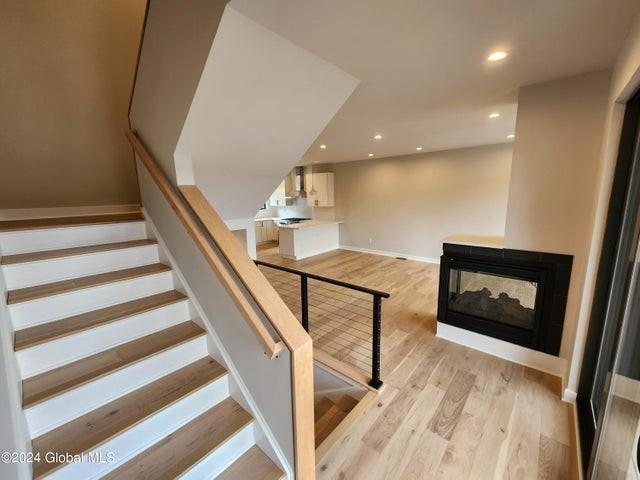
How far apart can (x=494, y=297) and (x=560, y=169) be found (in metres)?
1.30

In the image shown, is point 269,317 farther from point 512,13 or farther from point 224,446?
point 512,13

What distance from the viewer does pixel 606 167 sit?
1.65 meters

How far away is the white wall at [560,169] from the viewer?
196 centimetres

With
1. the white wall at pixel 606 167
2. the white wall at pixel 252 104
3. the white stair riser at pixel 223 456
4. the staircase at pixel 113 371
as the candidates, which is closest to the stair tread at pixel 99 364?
the staircase at pixel 113 371

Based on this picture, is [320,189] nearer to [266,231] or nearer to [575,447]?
[266,231]

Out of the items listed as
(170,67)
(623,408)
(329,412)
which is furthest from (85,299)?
(623,408)

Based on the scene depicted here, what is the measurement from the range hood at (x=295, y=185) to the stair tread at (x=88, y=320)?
6949mm

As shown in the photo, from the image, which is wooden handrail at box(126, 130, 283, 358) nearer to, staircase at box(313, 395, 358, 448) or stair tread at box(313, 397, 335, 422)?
staircase at box(313, 395, 358, 448)

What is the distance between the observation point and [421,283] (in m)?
4.71

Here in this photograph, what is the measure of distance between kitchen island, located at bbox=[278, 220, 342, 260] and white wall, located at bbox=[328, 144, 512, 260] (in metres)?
0.53

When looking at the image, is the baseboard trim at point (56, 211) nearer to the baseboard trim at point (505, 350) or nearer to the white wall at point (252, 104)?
the white wall at point (252, 104)

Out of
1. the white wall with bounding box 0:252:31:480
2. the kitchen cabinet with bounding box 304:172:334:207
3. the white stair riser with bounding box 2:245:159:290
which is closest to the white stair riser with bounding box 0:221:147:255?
the white stair riser with bounding box 2:245:159:290

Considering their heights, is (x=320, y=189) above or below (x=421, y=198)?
above

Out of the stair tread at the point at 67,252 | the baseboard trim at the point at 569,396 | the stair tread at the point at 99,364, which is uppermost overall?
the stair tread at the point at 67,252
